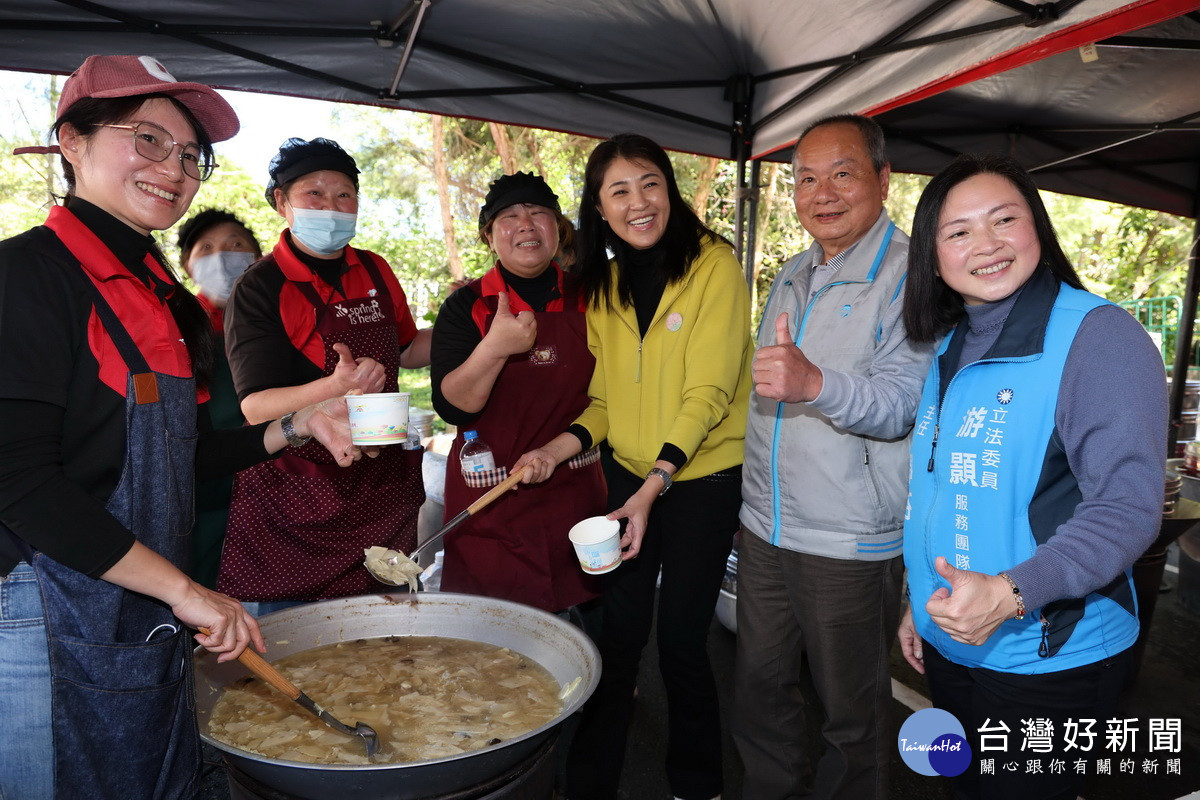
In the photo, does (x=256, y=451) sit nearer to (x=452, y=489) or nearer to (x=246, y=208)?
(x=452, y=489)

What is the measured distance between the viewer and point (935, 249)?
1746 mm

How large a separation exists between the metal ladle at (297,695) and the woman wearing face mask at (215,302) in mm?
1754

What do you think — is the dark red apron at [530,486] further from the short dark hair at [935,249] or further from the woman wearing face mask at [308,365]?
the short dark hair at [935,249]

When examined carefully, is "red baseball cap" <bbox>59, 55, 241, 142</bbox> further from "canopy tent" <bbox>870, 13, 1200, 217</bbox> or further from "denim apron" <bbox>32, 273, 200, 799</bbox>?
"canopy tent" <bbox>870, 13, 1200, 217</bbox>

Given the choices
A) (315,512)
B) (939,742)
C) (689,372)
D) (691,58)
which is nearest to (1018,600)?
(939,742)

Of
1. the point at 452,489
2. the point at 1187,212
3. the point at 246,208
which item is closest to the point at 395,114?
the point at 246,208

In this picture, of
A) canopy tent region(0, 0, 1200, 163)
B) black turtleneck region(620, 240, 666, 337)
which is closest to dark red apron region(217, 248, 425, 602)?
black turtleneck region(620, 240, 666, 337)

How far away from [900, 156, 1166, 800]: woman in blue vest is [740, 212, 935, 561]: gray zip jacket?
0.56 feet

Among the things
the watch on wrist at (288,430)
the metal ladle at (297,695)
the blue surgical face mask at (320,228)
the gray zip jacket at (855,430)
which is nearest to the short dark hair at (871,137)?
the gray zip jacket at (855,430)

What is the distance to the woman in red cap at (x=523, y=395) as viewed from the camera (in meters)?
2.70

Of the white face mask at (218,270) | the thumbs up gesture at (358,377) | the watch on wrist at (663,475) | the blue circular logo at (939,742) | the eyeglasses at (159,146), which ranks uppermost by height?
the eyeglasses at (159,146)

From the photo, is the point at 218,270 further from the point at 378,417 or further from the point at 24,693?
the point at 24,693

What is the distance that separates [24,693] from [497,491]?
1.18 metres

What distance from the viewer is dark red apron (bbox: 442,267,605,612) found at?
108 inches
